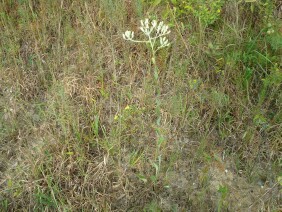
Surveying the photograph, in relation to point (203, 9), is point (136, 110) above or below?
below

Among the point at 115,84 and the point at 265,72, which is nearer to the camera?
the point at 265,72

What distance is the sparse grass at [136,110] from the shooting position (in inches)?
92.0

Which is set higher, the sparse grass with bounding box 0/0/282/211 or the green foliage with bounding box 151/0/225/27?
the green foliage with bounding box 151/0/225/27

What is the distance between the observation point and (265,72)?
258cm

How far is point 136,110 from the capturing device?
2.57m

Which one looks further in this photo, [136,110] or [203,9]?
[203,9]

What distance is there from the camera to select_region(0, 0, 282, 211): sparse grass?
7.66 feet

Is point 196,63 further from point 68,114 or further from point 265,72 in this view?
point 68,114

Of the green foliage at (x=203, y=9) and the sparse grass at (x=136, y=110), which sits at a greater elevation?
the green foliage at (x=203, y=9)

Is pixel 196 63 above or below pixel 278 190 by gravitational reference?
above

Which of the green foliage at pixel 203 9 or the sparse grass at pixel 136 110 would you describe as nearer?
the sparse grass at pixel 136 110

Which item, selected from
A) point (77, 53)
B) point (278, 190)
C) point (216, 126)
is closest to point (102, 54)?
point (77, 53)

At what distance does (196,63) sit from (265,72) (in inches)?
20.0

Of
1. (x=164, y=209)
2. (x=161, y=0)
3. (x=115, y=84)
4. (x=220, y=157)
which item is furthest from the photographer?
(x=161, y=0)
